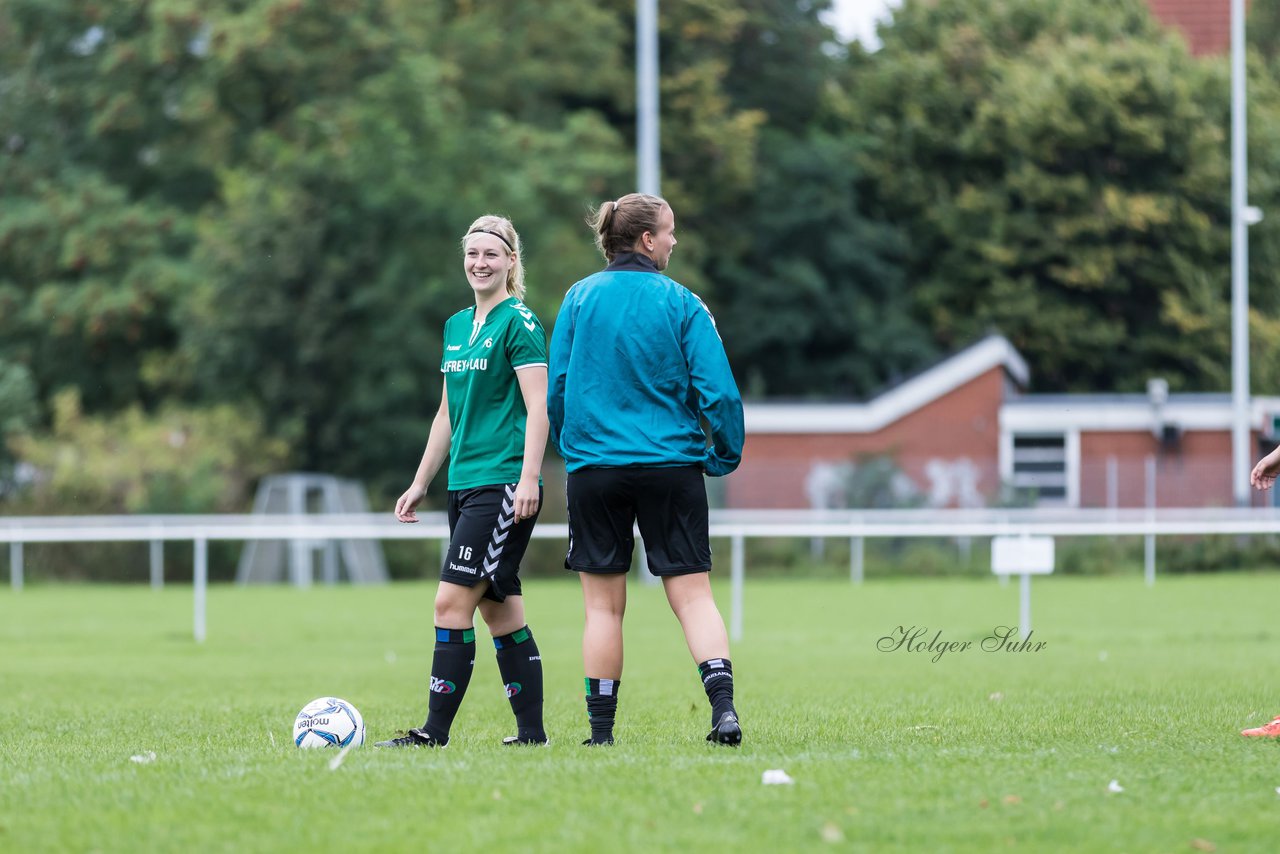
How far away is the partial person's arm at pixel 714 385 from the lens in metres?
6.70

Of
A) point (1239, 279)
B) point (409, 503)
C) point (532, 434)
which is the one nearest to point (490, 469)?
point (532, 434)

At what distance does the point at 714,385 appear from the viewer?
22.0ft

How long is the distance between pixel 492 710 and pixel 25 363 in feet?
104

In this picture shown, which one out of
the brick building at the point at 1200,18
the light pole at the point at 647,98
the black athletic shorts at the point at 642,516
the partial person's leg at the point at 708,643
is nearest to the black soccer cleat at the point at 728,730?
the partial person's leg at the point at 708,643

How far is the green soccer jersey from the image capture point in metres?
7.12

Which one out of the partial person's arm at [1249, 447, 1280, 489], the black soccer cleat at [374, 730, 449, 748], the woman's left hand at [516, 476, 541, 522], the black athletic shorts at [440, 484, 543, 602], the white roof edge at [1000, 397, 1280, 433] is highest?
the white roof edge at [1000, 397, 1280, 433]

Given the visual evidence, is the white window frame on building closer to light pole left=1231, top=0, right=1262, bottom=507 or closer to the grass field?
light pole left=1231, top=0, right=1262, bottom=507

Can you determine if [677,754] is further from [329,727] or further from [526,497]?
[329,727]

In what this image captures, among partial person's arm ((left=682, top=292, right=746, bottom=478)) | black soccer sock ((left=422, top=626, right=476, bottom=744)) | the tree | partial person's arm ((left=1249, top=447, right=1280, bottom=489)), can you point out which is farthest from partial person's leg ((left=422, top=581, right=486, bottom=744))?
the tree

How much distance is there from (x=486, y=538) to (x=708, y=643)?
902 millimetres

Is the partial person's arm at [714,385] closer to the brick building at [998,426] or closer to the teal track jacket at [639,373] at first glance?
the teal track jacket at [639,373]

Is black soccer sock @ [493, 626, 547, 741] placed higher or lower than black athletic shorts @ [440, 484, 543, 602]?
lower

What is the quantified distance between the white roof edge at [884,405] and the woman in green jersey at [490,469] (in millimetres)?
27573

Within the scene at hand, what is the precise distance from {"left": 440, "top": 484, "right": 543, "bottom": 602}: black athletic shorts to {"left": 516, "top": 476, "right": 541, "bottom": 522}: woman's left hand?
0.08 metres
